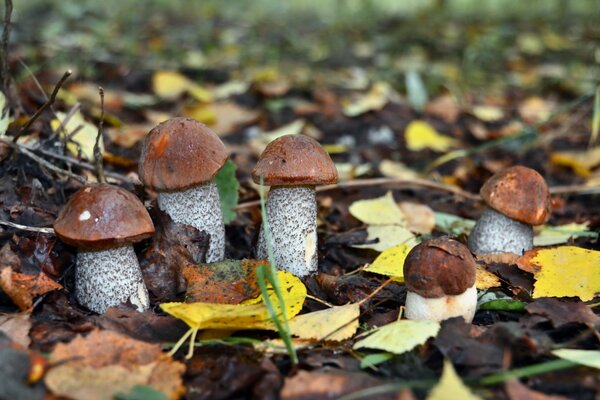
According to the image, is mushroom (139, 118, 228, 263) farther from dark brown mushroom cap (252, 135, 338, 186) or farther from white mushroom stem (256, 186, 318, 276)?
white mushroom stem (256, 186, 318, 276)

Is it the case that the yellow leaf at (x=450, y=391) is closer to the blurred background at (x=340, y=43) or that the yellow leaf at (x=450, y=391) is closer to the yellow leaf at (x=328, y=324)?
the yellow leaf at (x=328, y=324)

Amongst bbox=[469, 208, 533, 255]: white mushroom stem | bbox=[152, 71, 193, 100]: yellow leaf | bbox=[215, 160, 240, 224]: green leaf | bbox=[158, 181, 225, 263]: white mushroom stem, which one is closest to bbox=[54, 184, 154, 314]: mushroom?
bbox=[158, 181, 225, 263]: white mushroom stem

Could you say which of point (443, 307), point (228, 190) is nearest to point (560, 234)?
point (443, 307)

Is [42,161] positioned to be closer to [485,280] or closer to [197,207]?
[197,207]

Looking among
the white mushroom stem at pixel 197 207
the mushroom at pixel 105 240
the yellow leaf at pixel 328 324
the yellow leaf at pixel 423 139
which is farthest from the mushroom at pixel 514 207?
the yellow leaf at pixel 423 139

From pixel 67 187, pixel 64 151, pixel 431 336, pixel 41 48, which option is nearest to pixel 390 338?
pixel 431 336
